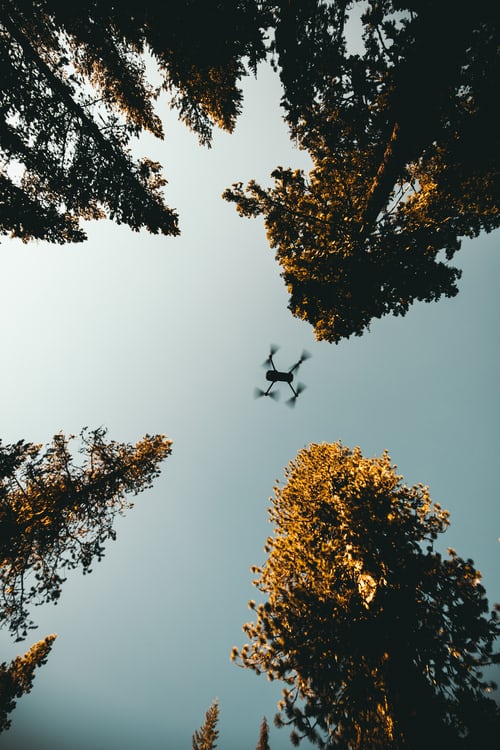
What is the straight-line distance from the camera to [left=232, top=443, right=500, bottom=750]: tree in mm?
5469

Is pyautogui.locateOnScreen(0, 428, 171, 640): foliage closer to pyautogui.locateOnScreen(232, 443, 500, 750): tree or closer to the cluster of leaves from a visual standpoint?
pyautogui.locateOnScreen(232, 443, 500, 750): tree

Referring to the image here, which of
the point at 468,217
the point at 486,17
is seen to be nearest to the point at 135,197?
the point at 486,17

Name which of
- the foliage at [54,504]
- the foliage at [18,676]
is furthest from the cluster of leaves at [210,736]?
the foliage at [54,504]

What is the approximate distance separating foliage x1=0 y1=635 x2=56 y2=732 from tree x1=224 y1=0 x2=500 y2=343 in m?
15.9

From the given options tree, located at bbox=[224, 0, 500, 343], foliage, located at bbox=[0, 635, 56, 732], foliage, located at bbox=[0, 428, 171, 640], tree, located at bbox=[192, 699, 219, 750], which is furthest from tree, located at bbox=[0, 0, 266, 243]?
tree, located at bbox=[192, 699, 219, 750]

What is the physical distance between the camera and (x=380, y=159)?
797 centimetres

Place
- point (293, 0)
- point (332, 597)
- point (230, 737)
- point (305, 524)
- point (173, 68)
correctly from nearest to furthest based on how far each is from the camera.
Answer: point (293, 0)
point (332, 597)
point (173, 68)
point (305, 524)
point (230, 737)

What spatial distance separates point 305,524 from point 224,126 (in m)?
13.3

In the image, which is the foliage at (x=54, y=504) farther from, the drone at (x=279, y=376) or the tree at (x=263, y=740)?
the tree at (x=263, y=740)

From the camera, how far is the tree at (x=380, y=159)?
6129 millimetres

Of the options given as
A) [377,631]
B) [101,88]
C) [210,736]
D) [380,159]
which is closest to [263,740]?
[210,736]

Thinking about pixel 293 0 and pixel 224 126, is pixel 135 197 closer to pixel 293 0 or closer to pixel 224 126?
pixel 224 126

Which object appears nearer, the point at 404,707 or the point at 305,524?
the point at 404,707

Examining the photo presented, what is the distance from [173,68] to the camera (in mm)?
8320
